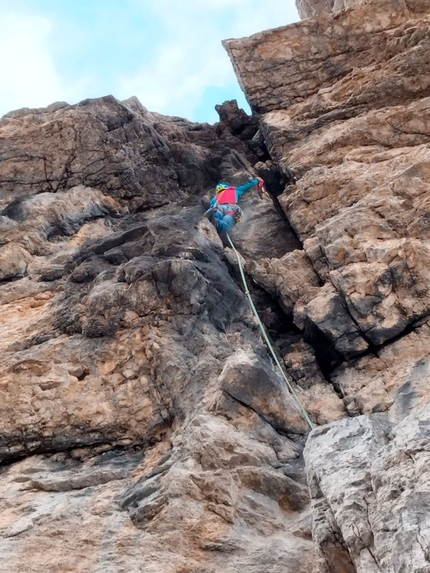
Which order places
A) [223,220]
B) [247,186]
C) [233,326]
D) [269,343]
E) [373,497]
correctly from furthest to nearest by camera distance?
[247,186] → [223,220] → [233,326] → [269,343] → [373,497]

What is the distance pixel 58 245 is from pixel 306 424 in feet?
21.9

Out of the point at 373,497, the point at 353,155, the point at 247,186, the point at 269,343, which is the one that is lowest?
the point at 373,497

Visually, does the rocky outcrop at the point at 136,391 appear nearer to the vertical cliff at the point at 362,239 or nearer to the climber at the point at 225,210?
the climber at the point at 225,210

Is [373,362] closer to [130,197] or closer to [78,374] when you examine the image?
[78,374]

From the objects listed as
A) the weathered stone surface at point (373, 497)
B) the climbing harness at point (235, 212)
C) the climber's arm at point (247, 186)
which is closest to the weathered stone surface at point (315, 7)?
the climber's arm at point (247, 186)

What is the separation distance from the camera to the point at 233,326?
28.0 ft

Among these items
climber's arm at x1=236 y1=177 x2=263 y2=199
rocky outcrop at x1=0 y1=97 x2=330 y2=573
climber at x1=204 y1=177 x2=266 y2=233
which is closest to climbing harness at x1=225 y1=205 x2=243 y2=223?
climber at x1=204 y1=177 x2=266 y2=233

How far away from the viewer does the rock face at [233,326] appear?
5160 millimetres

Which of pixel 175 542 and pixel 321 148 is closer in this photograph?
pixel 175 542

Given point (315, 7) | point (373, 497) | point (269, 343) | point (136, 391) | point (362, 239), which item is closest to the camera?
point (373, 497)

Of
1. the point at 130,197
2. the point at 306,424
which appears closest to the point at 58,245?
the point at 130,197

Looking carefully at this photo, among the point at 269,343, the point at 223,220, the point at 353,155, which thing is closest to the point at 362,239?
the point at 269,343

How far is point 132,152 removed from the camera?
13.9 m

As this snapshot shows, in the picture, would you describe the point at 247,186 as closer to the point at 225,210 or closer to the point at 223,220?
the point at 225,210
